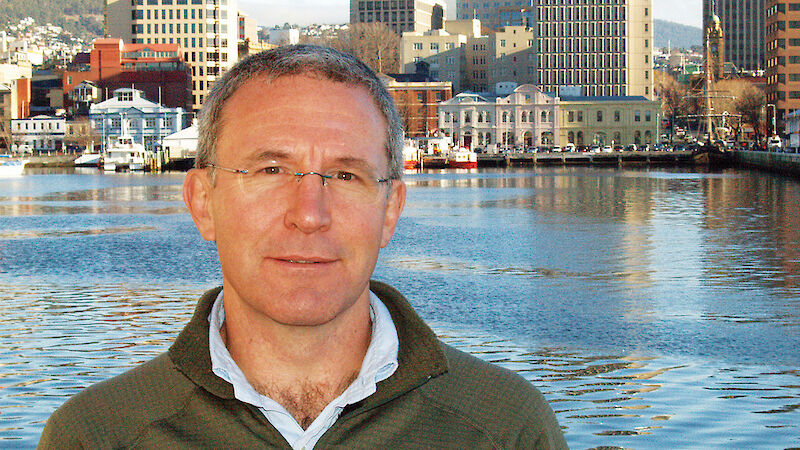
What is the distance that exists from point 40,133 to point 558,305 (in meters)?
133

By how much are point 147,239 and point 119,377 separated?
120 ft

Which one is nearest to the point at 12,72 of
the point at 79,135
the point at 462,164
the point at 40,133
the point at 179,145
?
the point at 40,133

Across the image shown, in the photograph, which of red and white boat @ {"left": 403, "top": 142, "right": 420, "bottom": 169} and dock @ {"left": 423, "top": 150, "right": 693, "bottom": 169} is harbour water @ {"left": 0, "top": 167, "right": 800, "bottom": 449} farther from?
dock @ {"left": 423, "top": 150, "right": 693, "bottom": 169}

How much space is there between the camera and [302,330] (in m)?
3.06

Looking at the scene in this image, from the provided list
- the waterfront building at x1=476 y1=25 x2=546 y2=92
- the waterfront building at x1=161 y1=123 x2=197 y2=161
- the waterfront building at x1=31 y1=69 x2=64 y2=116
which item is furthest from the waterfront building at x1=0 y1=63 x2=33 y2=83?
the waterfront building at x1=476 y1=25 x2=546 y2=92

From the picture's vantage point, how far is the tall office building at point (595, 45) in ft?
529

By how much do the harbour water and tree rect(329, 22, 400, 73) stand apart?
426ft

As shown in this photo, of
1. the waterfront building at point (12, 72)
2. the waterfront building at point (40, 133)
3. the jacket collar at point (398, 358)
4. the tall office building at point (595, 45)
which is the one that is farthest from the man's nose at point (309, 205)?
the waterfront building at point (12, 72)

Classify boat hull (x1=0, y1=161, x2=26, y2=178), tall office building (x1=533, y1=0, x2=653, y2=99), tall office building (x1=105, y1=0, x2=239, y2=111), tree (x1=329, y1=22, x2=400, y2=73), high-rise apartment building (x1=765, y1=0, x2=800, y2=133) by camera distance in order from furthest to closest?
1. tree (x1=329, y1=22, x2=400, y2=73)
2. tall office building (x1=105, y1=0, x2=239, y2=111)
3. tall office building (x1=533, y1=0, x2=653, y2=99)
4. high-rise apartment building (x1=765, y1=0, x2=800, y2=133)
5. boat hull (x1=0, y1=161, x2=26, y2=178)

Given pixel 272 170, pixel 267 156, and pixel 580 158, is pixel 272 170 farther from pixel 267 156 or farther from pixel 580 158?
pixel 580 158

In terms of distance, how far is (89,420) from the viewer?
293 centimetres

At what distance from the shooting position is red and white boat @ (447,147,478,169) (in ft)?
398

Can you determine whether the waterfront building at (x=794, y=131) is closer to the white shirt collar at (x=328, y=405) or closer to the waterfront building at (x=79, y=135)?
the waterfront building at (x=79, y=135)

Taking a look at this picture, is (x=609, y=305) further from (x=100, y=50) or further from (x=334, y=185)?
(x=100, y=50)
